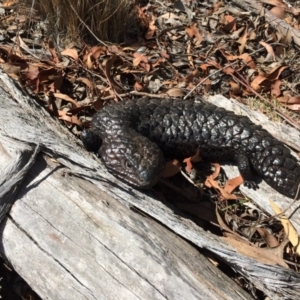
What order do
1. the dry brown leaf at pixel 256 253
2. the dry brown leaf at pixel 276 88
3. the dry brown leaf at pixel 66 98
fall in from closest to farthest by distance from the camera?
the dry brown leaf at pixel 256 253 → the dry brown leaf at pixel 66 98 → the dry brown leaf at pixel 276 88

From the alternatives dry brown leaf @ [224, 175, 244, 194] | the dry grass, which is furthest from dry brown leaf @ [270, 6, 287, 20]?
dry brown leaf @ [224, 175, 244, 194]

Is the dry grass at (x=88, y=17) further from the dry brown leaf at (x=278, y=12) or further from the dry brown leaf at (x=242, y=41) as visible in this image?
the dry brown leaf at (x=278, y=12)

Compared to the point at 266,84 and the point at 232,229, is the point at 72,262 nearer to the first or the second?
the point at 232,229

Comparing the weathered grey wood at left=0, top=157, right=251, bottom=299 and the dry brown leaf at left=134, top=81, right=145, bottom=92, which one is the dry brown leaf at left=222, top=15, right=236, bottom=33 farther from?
the weathered grey wood at left=0, top=157, right=251, bottom=299

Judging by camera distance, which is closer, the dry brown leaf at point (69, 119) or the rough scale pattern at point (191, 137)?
the rough scale pattern at point (191, 137)

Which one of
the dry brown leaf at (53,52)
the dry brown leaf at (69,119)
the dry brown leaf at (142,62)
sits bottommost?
the dry brown leaf at (69,119)

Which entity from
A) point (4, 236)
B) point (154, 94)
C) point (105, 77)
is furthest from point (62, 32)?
point (4, 236)

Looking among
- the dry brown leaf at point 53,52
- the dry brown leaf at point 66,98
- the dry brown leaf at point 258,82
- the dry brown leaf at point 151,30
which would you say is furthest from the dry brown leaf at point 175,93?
the dry brown leaf at point 53,52
